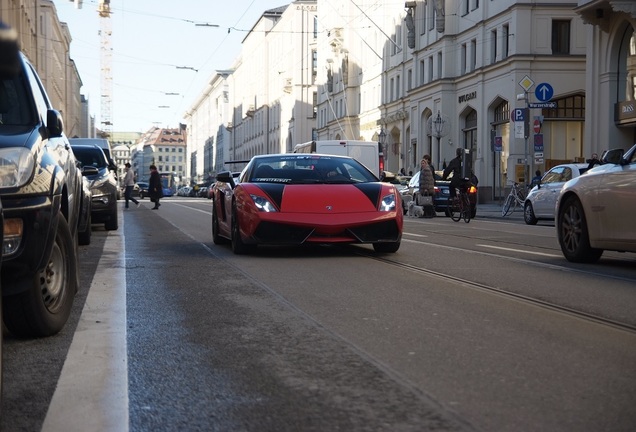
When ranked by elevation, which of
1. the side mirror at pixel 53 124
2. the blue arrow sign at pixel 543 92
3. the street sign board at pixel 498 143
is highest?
the blue arrow sign at pixel 543 92

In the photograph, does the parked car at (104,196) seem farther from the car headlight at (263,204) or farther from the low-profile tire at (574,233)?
the low-profile tire at (574,233)

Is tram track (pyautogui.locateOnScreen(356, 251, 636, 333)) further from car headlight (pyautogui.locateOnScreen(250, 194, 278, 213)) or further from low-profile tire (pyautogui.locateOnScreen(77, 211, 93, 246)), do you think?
low-profile tire (pyautogui.locateOnScreen(77, 211, 93, 246))

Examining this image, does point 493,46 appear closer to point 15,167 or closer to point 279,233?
point 279,233

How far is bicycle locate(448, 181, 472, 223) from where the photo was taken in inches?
983

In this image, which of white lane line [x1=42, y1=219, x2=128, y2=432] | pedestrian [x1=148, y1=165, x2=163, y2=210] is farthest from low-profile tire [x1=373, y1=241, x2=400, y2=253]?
pedestrian [x1=148, y1=165, x2=163, y2=210]

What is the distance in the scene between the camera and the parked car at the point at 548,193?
24828 mm

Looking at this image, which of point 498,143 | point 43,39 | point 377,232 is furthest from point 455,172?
point 43,39

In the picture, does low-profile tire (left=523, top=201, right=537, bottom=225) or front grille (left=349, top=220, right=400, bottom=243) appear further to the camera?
low-profile tire (left=523, top=201, right=537, bottom=225)

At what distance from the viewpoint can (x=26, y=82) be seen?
6527mm

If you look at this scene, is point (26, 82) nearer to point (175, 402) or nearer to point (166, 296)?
point (166, 296)

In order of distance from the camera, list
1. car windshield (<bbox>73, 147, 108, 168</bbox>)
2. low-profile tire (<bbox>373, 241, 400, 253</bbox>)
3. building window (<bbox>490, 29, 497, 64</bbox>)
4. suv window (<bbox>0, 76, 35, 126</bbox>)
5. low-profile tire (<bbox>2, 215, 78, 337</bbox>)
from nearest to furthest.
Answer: low-profile tire (<bbox>2, 215, 78, 337</bbox>) < suv window (<bbox>0, 76, 35, 126</bbox>) < low-profile tire (<bbox>373, 241, 400, 253</bbox>) < car windshield (<bbox>73, 147, 108, 168</bbox>) < building window (<bbox>490, 29, 497, 64</bbox>)

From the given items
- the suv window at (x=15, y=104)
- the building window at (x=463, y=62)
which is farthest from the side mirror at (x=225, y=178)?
the building window at (x=463, y=62)

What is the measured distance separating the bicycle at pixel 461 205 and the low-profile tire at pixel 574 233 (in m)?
13.5

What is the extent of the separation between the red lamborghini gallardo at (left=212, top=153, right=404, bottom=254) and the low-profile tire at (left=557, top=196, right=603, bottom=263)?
1878 mm
